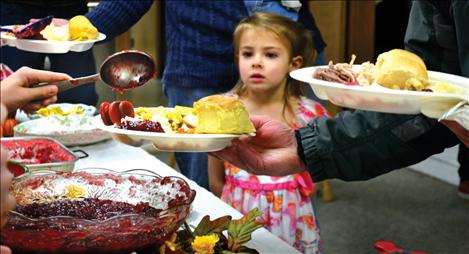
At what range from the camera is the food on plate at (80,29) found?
133 centimetres

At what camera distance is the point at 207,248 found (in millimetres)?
885

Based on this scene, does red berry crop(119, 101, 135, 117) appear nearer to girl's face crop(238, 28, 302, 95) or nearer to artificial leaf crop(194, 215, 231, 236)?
artificial leaf crop(194, 215, 231, 236)

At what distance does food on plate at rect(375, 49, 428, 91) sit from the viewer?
2.57 feet

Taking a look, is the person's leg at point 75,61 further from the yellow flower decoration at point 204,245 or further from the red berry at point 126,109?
the yellow flower decoration at point 204,245

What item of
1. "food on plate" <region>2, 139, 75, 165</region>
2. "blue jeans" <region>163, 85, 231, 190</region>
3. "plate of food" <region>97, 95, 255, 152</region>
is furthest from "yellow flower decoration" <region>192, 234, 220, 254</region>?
"blue jeans" <region>163, 85, 231, 190</region>

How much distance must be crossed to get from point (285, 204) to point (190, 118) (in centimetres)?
70

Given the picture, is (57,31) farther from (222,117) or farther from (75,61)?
(222,117)

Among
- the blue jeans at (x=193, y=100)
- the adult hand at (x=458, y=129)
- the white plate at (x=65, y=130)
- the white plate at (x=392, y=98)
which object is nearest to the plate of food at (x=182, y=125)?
the white plate at (x=392, y=98)

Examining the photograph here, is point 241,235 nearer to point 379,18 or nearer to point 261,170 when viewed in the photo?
point 261,170

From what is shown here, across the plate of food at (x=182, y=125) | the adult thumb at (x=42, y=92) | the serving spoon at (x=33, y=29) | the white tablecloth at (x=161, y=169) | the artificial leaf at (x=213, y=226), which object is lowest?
the white tablecloth at (x=161, y=169)

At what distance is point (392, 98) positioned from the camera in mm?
737

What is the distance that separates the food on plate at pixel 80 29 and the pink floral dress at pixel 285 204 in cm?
53

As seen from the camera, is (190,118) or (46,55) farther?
(46,55)

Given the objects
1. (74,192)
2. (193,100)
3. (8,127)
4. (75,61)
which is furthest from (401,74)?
(193,100)
